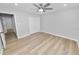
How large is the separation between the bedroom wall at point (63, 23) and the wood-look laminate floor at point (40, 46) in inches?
4.0

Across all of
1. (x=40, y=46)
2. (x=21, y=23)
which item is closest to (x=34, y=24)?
(x=21, y=23)

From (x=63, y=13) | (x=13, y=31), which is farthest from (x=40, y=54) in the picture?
(x=63, y=13)

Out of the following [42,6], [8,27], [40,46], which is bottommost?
[40,46]

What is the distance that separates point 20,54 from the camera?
4.75ft

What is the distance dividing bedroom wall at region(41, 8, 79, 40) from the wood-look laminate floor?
0.34 feet

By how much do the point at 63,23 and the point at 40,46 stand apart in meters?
0.45

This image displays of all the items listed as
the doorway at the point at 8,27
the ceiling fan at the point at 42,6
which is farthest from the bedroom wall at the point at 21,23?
the ceiling fan at the point at 42,6

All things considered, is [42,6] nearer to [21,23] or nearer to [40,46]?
[21,23]

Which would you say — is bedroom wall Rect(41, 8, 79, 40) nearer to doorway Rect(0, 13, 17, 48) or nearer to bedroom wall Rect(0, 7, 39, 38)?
bedroom wall Rect(0, 7, 39, 38)

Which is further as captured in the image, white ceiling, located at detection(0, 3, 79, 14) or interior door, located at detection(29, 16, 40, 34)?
interior door, located at detection(29, 16, 40, 34)

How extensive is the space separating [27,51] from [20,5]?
0.62m

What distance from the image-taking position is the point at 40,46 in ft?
4.79

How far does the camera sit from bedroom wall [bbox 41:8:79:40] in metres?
1.41

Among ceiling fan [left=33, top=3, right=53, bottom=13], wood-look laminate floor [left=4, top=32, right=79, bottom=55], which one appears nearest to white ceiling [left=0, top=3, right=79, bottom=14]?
ceiling fan [left=33, top=3, right=53, bottom=13]
